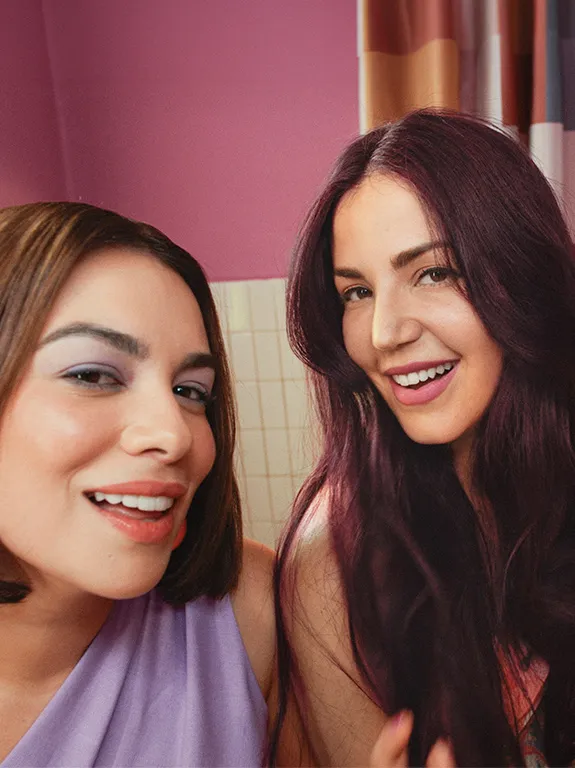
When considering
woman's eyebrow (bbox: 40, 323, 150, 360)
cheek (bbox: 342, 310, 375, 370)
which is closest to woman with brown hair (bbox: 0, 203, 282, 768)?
woman's eyebrow (bbox: 40, 323, 150, 360)

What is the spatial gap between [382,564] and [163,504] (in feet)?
0.64

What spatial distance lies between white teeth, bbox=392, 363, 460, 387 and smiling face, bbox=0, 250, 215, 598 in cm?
18

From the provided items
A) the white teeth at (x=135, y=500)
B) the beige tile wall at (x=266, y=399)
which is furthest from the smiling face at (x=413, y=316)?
the white teeth at (x=135, y=500)

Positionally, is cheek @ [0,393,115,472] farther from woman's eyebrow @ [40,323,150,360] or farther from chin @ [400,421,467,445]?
chin @ [400,421,467,445]

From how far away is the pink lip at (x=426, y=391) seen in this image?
1.89 feet

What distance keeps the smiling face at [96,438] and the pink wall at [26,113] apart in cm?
13

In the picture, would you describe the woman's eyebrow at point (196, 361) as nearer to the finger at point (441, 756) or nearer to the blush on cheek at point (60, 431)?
the blush on cheek at point (60, 431)

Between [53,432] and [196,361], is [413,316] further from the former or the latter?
[53,432]

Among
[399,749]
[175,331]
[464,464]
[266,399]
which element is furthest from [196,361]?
[399,749]

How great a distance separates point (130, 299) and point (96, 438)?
11cm

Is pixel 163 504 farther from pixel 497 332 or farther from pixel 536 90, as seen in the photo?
pixel 536 90

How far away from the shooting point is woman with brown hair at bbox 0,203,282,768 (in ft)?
1.79

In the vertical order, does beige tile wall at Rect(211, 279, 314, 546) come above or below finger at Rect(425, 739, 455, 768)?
above

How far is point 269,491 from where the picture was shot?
73 centimetres
